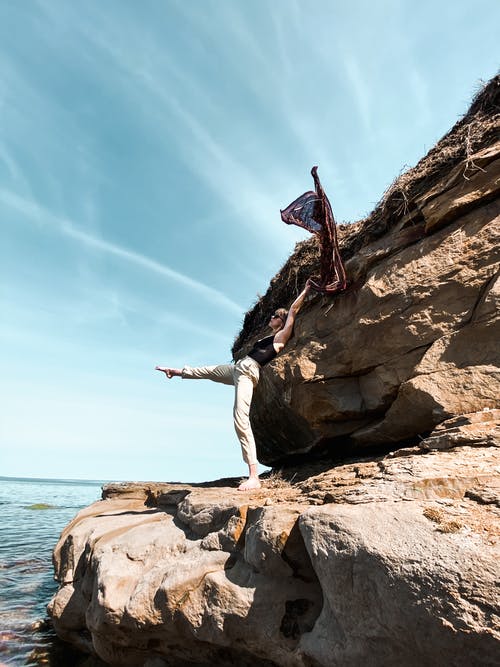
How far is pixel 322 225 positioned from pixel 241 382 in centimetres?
324

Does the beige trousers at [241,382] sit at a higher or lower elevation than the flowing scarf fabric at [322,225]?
lower

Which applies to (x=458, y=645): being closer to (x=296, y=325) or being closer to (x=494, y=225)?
(x=494, y=225)

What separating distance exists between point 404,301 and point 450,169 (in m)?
2.08

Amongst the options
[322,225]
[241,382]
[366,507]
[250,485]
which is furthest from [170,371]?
[366,507]

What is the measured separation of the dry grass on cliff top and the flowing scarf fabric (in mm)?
555

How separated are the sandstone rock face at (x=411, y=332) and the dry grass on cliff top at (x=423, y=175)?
0.65ft

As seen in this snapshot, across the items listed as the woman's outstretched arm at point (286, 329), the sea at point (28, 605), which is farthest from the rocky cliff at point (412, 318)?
the sea at point (28, 605)

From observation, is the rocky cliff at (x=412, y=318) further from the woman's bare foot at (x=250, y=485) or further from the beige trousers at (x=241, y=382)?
the woman's bare foot at (x=250, y=485)

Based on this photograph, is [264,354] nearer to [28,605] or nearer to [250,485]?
[250,485]

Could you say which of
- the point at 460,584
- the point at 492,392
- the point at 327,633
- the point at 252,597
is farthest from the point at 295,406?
the point at 460,584

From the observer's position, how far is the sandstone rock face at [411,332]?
5.28 meters

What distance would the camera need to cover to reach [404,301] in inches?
239

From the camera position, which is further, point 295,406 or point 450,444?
point 295,406

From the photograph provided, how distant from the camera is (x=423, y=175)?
21.4ft
